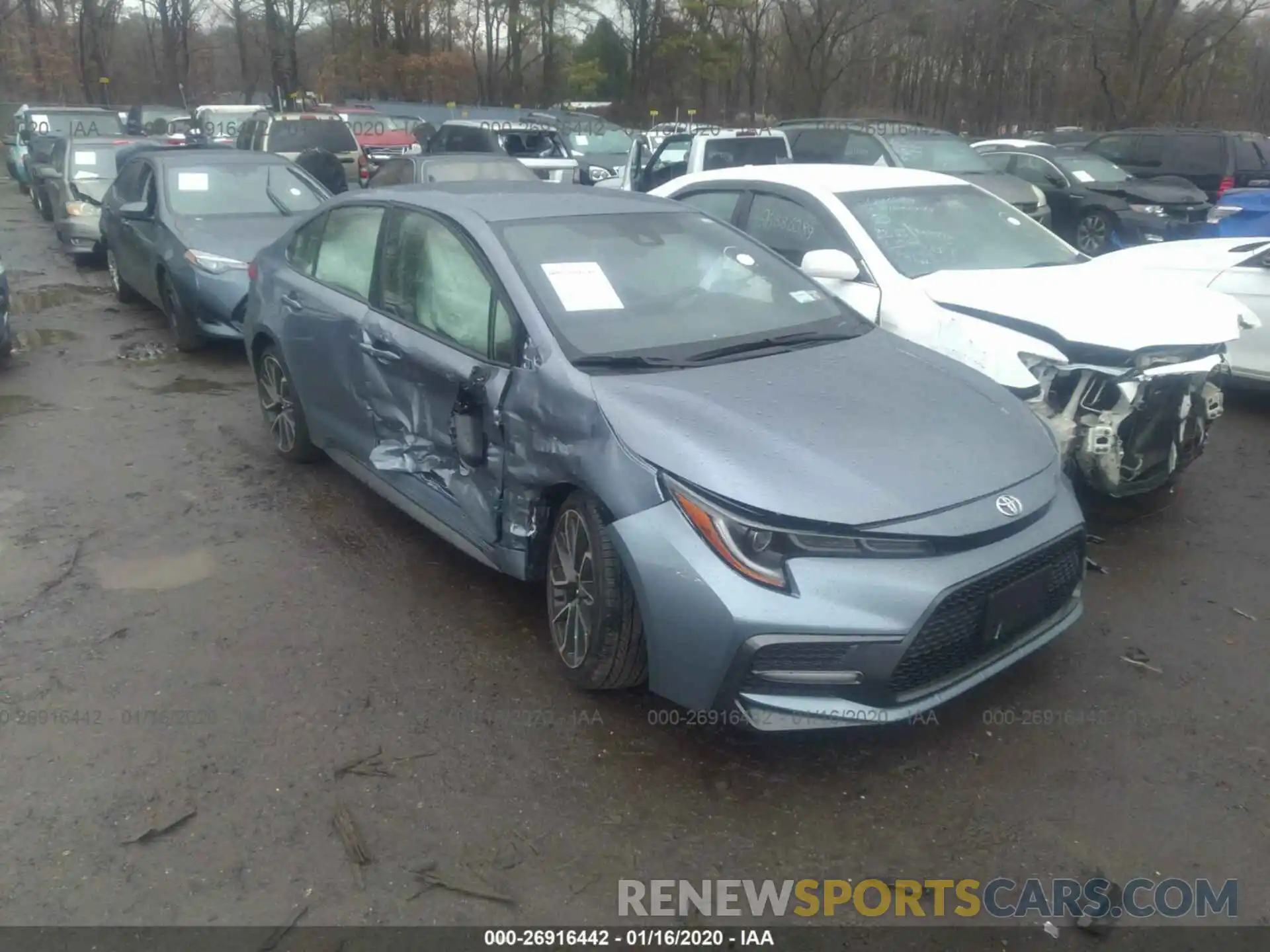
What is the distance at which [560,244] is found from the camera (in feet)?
13.7

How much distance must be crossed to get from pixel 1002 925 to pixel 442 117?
34.9 metres

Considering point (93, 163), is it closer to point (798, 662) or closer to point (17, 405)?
point (17, 405)

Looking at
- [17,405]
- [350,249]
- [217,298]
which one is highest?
[350,249]

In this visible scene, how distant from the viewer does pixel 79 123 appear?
21.9m

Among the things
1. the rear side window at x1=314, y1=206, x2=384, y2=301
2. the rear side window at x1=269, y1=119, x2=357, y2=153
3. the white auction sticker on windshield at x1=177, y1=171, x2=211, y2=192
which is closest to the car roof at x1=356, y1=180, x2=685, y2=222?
the rear side window at x1=314, y1=206, x2=384, y2=301

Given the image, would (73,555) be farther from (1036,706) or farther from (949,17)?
(949,17)

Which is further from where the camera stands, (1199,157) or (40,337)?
(1199,157)

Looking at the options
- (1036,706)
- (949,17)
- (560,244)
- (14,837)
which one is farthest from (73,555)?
(949,17)

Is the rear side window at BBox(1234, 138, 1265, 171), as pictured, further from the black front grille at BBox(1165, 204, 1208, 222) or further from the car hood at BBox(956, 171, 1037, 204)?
the car hood at BBox(956, 171, 1037, 204)

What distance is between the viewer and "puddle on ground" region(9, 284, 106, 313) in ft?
35.5

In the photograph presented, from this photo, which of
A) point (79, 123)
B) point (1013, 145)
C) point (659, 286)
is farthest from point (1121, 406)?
point (79, 123)

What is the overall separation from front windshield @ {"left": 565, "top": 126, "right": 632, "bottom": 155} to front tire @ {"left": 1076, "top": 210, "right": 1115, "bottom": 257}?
10.5 meters

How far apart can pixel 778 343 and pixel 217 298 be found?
5.67 meters

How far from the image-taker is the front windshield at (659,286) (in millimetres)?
3852
